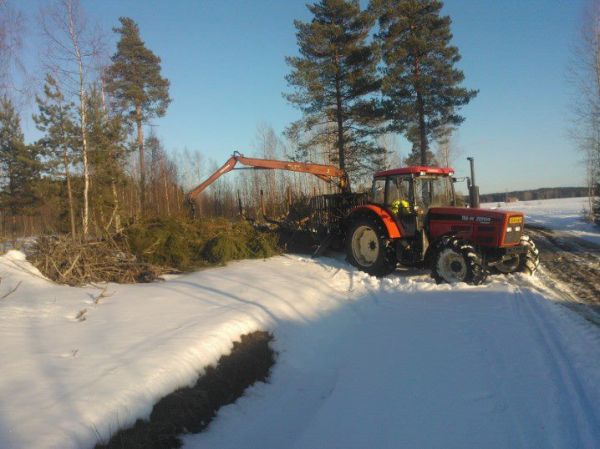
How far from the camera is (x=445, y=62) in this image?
2009cm

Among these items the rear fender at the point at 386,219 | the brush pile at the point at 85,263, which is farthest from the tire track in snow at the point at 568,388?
the brush pile at the point at 85,263

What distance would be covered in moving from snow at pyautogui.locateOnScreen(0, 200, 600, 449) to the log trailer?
120cm

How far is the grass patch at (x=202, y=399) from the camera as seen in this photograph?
341 cm

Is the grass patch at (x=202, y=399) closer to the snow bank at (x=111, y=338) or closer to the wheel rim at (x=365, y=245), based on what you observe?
the snow bank at (x=111, y=338)

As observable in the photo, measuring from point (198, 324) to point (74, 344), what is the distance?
4.59 ft

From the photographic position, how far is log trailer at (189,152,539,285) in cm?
884

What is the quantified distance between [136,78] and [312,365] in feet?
78.4

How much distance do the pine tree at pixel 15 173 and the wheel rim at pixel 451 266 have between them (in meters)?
21.0

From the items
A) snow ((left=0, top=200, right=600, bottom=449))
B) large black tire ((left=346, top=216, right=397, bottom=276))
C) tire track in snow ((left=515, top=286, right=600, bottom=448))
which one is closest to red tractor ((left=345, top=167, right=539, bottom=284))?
large black tire ((left=346, top=216, right=397, bottom=276))

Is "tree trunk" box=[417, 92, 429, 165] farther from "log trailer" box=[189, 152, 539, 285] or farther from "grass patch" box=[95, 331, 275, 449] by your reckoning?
"grass patch" box=[95, 331, 275, 449]

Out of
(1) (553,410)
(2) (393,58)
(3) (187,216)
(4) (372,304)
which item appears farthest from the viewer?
(2) (393,58)

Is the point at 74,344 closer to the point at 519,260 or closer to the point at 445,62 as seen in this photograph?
the point at 519,260

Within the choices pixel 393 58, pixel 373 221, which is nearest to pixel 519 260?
pixel 373 221

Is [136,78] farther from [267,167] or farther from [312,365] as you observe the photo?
[312,365]
